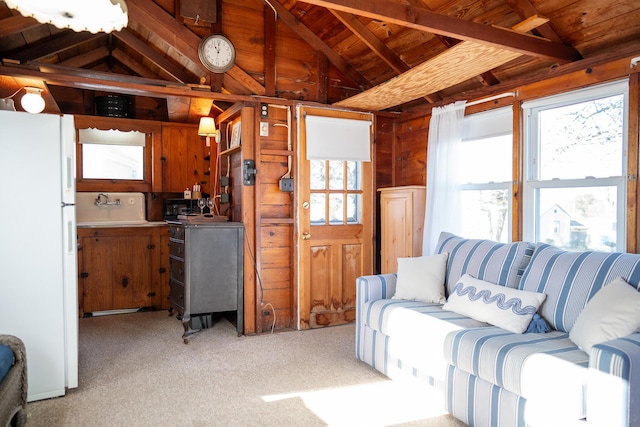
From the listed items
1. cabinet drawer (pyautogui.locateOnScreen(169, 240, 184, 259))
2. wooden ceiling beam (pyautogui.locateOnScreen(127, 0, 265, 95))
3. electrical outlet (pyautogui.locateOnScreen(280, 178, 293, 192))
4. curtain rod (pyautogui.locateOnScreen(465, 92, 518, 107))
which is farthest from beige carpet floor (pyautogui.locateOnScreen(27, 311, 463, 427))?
wooden ceiling beam (pyautogui.locateOnScreen(127, 0, 265, 95))

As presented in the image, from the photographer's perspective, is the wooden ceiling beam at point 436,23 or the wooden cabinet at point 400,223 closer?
the wooden ceiling beam at point 436,23

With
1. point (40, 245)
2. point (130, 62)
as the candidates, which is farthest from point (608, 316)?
point (130, 62)

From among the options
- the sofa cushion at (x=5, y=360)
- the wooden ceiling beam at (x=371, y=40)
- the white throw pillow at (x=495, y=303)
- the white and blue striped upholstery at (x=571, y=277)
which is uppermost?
the wooden ceiling beam at (x=371, y=40)

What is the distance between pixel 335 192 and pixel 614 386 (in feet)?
9.95

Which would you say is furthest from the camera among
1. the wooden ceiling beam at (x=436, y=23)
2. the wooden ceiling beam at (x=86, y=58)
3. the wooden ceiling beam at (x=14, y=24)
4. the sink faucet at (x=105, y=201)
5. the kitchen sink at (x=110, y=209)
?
the wooden ceiling beam at (x=86, y=58)

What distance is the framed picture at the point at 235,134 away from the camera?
420cm

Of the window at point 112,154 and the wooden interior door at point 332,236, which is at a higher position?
the window at point 112,154

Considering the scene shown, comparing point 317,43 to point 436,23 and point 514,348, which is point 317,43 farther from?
point 514,348

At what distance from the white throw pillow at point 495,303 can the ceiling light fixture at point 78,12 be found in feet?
7.98

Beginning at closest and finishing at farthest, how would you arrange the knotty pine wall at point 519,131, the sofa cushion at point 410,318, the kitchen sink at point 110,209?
the sofa cushion at point 410,318 → the knotty pine wall at point 519,131 → the kitchen sink at point 110,209

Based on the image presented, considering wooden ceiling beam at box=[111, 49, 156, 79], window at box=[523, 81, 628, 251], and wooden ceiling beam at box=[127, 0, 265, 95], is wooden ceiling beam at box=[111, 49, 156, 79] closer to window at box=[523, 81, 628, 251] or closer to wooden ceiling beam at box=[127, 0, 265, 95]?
wooden ceiling beam at box=[127, 0, 265, 95]

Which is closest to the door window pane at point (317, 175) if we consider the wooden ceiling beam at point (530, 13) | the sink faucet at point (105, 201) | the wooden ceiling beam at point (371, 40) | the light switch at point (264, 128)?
the light switch at point (264, 128)

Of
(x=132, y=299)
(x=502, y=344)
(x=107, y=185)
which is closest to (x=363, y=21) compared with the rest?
(x=502, y=344)

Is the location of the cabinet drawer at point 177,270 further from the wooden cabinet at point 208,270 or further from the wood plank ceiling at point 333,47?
the wood plank ceiling at point 333,47
